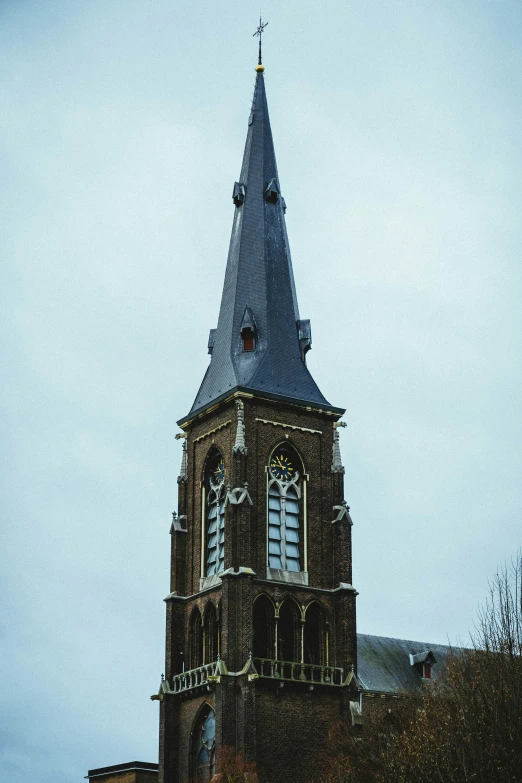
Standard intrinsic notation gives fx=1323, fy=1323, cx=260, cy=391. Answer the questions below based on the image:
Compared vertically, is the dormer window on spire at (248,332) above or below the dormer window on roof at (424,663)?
above

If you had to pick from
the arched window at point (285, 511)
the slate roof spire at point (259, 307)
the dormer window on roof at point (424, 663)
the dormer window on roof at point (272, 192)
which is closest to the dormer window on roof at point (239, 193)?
the slate roof spire at point (259, 307)

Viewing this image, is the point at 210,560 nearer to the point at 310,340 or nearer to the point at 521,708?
the point at 310,340

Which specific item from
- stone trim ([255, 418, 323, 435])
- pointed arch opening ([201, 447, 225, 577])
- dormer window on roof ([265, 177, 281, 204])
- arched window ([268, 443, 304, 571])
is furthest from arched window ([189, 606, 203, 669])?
dormer window on roof ([265, 177, 281, 204])

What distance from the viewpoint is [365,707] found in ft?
220

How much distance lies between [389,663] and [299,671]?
10.9 m

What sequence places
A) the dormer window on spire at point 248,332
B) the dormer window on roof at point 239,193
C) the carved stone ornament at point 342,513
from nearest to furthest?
the carved stone ornament at point 342,513 → the dormer window on spire at point 248,332 → the dormer window on roof at point 239,193

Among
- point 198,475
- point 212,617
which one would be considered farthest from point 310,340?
point 212,617

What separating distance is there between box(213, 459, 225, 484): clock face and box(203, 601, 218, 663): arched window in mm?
6732

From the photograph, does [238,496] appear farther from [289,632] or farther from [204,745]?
[204,745]

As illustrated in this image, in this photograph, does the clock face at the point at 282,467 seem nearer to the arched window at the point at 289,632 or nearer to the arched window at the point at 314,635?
the arched window at the point at 289,632

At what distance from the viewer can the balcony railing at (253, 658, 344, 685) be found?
208 ft

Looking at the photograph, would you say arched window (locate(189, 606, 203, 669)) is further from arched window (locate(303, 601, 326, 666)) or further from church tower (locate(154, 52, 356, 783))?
arched window (locate(303, 601, 326, 666))

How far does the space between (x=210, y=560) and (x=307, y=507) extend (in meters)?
5.71

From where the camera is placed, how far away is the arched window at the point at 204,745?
63306 millimetres
